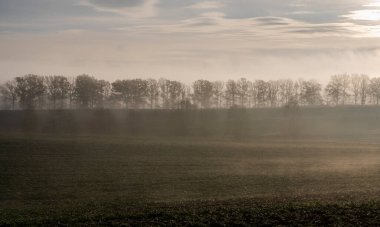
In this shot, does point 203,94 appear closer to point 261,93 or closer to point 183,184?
point 261,93

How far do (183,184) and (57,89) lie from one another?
122 meters

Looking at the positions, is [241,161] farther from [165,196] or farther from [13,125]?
[13,125]

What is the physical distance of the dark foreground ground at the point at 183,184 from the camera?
655 inches

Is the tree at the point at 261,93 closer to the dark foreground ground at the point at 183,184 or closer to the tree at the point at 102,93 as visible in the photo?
the tree at the point at 102,93

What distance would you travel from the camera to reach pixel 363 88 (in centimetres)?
15762

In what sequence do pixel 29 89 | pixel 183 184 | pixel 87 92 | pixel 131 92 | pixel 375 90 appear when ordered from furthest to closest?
pixel 375 90
pixel 131 92
pixel 87 92
pixel 29 89
pixel 183 184

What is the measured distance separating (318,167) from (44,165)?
2436 cm

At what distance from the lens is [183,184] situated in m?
31.1

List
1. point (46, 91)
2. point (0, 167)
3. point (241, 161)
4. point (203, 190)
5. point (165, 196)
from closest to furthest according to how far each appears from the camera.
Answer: point (165, 196) < point (203, 190) < point (0, 167) < point (241, 161) < point (46, 91)

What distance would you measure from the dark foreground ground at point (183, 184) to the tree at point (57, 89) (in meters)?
91.7

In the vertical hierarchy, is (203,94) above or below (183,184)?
above

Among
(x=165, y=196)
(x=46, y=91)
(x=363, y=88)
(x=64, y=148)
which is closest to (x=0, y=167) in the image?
(x=64, y=148)

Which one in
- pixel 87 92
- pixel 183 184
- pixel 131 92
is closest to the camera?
pixel 183 184

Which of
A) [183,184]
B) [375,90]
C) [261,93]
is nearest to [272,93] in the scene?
[261,93]
